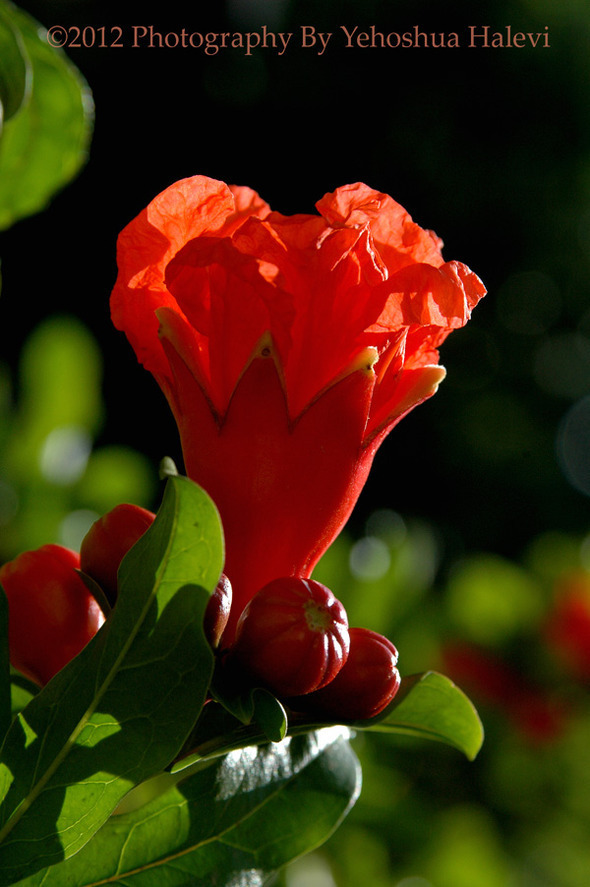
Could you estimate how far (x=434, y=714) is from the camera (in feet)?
1.56

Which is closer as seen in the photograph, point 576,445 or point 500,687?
point 500,687

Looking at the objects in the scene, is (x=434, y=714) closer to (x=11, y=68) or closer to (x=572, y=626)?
(x=11, y=68)

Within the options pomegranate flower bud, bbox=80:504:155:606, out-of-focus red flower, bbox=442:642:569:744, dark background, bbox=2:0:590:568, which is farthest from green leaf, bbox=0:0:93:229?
dark background, bbox=2:0:590:568

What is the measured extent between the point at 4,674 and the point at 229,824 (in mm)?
169

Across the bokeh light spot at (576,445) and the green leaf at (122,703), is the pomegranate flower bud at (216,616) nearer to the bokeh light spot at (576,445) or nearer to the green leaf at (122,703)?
the green leaf at (122,703)

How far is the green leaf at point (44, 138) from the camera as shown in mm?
471

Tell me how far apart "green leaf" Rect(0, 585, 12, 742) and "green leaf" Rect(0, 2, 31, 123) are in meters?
0.23

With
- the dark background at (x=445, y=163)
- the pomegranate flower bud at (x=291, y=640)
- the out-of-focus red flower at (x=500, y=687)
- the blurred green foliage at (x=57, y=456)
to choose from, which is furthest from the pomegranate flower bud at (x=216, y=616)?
the dark background at (x=445, y=163)

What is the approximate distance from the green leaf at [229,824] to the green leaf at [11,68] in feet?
1.21

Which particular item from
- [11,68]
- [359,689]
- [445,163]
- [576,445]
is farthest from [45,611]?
[445,163]

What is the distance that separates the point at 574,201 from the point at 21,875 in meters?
3.42

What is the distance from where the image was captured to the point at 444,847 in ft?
4.48

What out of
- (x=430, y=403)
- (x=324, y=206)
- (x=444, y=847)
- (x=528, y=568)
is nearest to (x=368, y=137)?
(x=430, y=403)

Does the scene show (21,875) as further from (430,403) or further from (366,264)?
(430,403)
